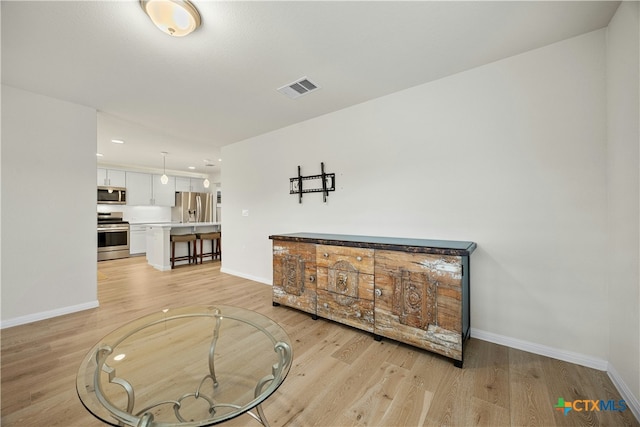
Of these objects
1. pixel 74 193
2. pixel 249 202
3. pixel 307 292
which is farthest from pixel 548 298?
pixel 74 193

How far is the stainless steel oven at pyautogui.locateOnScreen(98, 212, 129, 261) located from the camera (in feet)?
19.8

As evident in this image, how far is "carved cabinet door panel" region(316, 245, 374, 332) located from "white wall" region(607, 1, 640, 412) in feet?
5.21

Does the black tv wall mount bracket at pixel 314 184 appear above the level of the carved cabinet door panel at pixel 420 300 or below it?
above

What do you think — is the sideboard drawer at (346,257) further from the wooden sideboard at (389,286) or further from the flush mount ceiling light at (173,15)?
the flush mount ceiling light at (173,15)

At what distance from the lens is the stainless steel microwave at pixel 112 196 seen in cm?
616

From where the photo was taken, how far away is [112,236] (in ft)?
20.3

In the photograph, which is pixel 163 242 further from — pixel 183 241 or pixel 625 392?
pixel 625 392

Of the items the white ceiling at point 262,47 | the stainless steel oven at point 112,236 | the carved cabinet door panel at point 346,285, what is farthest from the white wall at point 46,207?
the stainless steel oven at point 112,236

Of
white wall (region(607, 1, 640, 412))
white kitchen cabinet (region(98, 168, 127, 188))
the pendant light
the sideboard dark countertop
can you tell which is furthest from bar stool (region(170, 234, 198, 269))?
white wall (region(607, 1, 640, 412))

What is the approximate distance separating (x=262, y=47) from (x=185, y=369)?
240 cm

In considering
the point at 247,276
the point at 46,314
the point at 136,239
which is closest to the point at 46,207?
the point at 46,314

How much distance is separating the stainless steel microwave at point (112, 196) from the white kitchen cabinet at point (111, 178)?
0.37 feet

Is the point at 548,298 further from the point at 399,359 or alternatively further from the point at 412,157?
the point at 412,157

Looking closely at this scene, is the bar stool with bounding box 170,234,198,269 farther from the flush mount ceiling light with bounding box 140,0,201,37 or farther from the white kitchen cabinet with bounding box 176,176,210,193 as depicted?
the flush mount ceiling light with bounding box 140,0,201,37
